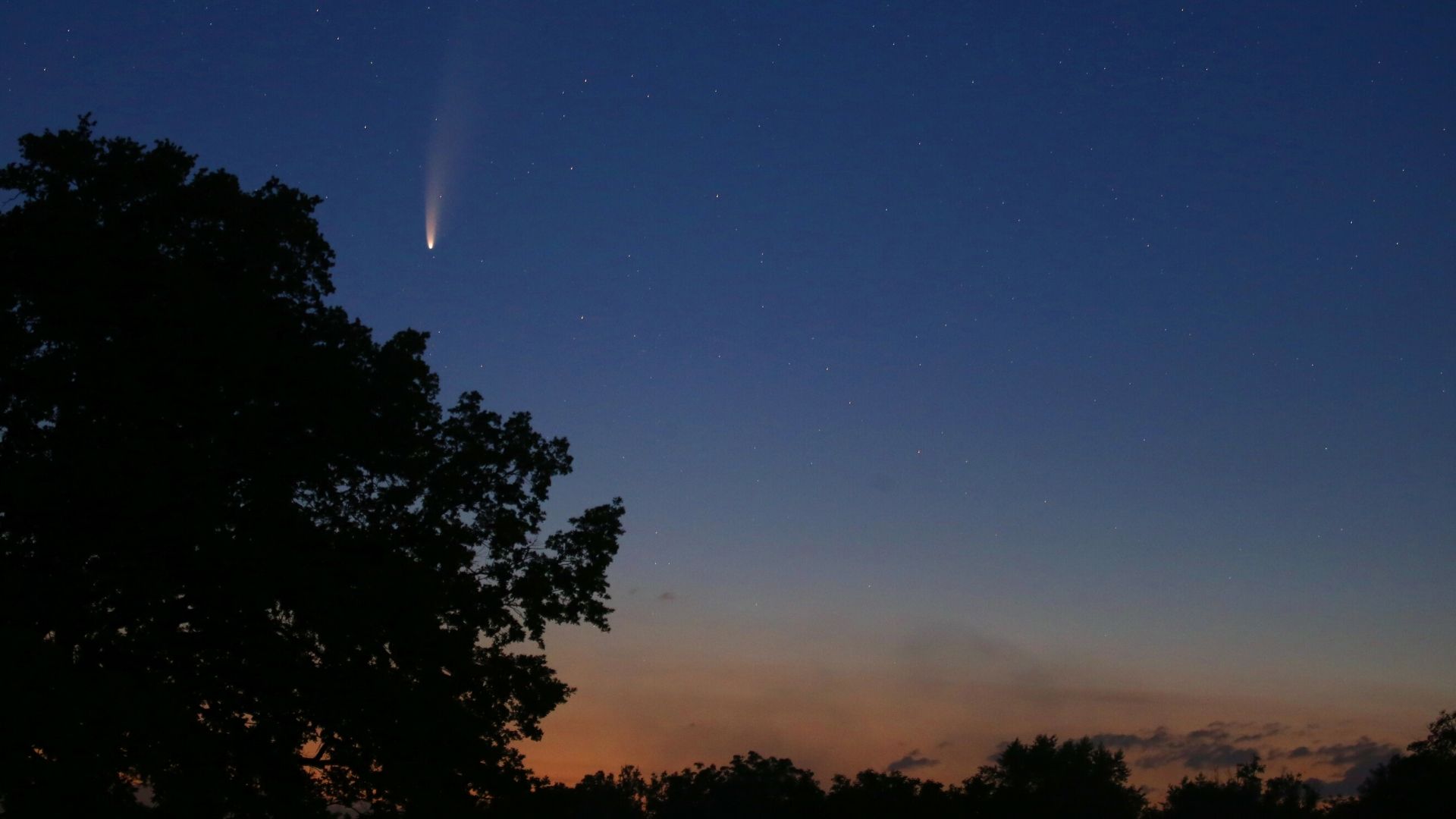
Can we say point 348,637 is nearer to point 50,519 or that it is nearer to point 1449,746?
point 50,519

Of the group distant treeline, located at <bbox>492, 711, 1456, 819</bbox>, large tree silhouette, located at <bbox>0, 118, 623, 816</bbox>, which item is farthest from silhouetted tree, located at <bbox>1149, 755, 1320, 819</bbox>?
large tree silhouette, located at <bbox>0, 118, 623, 816</bbox>

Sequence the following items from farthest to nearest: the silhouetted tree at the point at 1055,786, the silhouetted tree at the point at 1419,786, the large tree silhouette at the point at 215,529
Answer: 1. the silhouetted tree at the point at 1055,786
2. the silhouetted tree at the point at 1419,786
3. the large tree silhouette at the point at 215,529

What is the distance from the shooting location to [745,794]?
122 m

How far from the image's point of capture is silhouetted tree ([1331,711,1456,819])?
71.9m

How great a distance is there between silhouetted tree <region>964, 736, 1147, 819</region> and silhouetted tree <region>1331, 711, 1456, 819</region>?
68.5ft

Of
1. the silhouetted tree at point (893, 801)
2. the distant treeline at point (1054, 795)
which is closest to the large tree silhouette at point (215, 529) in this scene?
the distant treeline at point (1054, 795)

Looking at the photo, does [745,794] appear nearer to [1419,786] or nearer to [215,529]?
[1419,786]

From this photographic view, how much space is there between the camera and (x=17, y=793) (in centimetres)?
1881

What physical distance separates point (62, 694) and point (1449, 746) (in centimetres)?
7740

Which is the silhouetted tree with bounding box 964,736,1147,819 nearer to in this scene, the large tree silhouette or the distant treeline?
the distant treeline

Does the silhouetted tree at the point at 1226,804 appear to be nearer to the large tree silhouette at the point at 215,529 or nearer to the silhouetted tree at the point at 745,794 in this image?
the silhouetted tree at the point at 745,794

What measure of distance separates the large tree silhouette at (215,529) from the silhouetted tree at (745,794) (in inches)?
2688

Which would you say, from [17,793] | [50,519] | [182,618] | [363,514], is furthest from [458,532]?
[17,793]

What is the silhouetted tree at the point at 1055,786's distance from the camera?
90.7 metres
